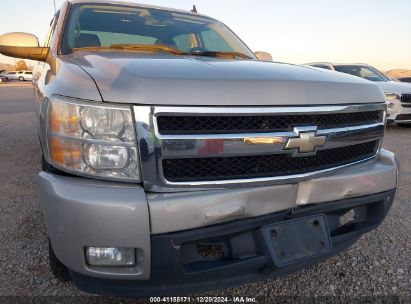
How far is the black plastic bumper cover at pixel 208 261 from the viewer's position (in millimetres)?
1607

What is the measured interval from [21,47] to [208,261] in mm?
2453

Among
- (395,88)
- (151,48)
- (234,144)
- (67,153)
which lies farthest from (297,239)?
(395,88)

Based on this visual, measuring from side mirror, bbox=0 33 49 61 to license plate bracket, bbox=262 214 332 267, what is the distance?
2.32 m

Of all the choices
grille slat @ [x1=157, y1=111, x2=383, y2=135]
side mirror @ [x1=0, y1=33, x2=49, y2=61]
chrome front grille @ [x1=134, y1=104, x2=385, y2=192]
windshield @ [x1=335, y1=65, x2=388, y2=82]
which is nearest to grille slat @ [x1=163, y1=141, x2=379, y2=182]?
chrome front grille @ [x1=134, y1=104, x2=385, y2=192]

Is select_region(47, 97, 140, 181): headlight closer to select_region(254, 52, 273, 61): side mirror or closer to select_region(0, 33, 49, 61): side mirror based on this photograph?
select_region(0, 33, 49, 61): side mirror

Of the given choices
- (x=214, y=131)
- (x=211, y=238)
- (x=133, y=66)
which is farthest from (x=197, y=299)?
(x=133, y=66)

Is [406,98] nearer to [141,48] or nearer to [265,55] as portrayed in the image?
[265,55]

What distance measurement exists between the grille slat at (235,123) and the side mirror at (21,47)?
1.93m

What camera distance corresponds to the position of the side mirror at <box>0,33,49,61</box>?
10.1ft

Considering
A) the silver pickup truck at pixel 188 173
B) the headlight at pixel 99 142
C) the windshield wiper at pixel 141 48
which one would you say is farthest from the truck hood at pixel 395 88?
the headlight at pixel 99 142

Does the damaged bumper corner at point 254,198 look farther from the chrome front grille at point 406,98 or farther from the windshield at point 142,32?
the chrome front grille at point 406,98

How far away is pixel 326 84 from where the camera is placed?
6.35ft

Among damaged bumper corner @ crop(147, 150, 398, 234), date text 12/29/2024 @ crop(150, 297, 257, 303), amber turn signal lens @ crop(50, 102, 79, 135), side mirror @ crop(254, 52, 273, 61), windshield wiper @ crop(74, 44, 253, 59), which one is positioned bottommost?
date text 12/29/2024 @ crop(150, 297, 257, 303)

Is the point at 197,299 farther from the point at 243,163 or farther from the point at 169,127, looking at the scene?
the point at 169,127
